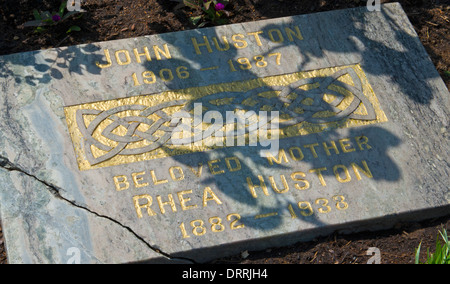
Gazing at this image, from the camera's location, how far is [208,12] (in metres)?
5.32

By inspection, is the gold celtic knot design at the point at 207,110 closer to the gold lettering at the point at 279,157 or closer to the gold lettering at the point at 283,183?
the gold lettering at the point at 279,157

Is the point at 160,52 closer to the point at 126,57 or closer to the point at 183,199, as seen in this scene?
the point at 126,57

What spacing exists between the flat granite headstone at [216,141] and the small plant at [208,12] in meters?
0.25

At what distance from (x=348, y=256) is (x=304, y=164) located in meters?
0.62

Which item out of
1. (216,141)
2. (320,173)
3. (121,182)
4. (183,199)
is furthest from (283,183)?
(121,182)

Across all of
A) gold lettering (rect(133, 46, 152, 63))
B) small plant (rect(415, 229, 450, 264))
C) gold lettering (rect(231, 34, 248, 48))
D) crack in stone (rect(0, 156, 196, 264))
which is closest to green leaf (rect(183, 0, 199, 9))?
gold lettering (rect(231, 34, 248, 48))

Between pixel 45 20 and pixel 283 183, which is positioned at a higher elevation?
pixel 45 20

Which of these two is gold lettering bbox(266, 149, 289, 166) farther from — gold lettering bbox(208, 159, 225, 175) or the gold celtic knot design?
gold lettering bbox(208, 159, 225, 175)

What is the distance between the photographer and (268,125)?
4.65m

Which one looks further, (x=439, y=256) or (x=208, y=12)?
(x=208, y=12)

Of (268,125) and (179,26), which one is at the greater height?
(179,26)

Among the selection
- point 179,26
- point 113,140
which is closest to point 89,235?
point 113,140

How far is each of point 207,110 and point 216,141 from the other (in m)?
0.25
